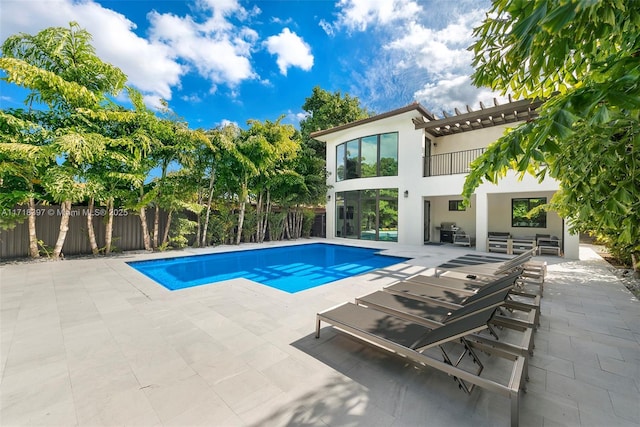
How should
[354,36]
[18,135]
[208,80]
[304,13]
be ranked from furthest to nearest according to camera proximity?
[208,80], [354,36], [304,13], [18,135]

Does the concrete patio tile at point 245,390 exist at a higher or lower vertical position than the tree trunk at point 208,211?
lower

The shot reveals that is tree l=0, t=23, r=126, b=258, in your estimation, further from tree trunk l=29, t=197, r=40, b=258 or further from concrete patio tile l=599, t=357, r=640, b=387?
concrete patio tile l=599, t=357, r=640, b=387

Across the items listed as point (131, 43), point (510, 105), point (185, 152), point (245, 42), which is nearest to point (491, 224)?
point (510, 105)

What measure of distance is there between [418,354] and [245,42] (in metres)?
16.8

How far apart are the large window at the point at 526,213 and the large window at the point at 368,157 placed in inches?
246

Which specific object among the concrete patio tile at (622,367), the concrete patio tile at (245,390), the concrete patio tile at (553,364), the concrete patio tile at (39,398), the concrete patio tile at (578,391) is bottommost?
the concrete patio tile at (39,398)

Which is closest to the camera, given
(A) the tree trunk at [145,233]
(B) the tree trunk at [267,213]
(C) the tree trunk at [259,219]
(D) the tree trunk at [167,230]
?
(A) the tree trunk at [145,233]

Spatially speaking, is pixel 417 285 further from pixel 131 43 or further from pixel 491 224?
pixel 131 43

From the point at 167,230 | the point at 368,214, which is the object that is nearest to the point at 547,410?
the point at 167,230

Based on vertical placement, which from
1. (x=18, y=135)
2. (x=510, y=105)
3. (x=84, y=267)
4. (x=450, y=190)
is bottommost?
(x=84, y=267)

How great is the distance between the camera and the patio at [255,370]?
85.4 inches

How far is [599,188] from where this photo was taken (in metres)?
2.27

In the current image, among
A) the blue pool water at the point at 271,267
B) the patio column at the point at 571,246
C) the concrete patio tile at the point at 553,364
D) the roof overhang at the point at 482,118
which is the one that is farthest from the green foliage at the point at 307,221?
the concrete patio tile at the point at 553,364

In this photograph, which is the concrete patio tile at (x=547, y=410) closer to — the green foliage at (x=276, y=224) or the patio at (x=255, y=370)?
the patio at (x=255, y=370)
